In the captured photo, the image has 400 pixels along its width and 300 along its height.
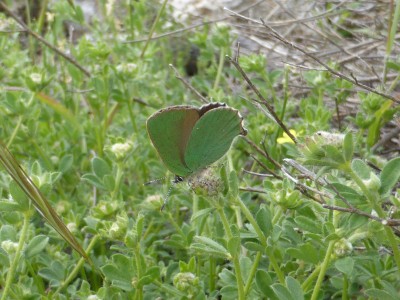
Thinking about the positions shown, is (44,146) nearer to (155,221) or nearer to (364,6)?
(155,221)

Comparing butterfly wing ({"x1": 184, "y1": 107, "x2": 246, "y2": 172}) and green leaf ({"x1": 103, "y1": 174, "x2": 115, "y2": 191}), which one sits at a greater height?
butterfly wing ({"x1": 184, "y1": 107, "x2": 246, "y2": 172})

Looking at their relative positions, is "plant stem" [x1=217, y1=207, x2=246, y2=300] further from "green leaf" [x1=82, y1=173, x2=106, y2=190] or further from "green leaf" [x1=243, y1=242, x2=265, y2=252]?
"green leaf" [x1=82, y1=173, x2=106, y2=190]

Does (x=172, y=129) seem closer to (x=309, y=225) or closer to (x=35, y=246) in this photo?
(x=309, y=225)

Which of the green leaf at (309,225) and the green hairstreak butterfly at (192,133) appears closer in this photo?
the green hairstreak butterfly at (192,133)

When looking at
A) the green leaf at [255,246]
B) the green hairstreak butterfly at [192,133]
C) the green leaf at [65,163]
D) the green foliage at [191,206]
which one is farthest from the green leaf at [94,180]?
the green leaf at [255,246]

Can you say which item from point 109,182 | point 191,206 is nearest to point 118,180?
point 109,182

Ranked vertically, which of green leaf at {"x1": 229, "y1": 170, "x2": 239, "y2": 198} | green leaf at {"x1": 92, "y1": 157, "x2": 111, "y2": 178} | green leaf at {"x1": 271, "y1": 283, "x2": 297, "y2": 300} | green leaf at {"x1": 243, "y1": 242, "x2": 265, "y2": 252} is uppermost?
green leaf at {"x1": 229, "y1": 170, "x2": 239, "y2": 198}

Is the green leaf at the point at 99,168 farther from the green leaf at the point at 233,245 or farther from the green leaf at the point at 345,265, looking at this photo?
the green leaf at the point at 345,265

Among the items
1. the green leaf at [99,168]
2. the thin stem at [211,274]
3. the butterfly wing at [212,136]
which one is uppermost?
the butterfly wing at [212,136]

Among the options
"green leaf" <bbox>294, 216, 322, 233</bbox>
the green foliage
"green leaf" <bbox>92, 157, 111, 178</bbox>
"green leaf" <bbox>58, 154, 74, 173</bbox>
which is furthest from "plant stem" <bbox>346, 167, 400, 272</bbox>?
"green leaf" <bbox>58, 154, 74, 173</bbox>
